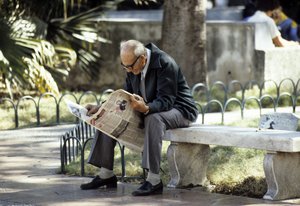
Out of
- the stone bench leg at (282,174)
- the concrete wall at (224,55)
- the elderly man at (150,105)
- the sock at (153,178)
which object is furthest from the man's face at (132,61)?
the concrete wall at (224,55)

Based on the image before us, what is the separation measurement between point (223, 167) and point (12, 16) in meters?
6.47

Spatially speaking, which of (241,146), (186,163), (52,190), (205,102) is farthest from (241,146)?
(205,102)

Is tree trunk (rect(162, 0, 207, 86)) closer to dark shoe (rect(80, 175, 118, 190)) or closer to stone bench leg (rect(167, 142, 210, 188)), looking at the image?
stone bench leg (rect(167, 142, 210, 188))

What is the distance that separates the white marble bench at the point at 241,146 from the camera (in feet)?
26.0

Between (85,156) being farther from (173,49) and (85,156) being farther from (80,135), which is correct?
(173,49)

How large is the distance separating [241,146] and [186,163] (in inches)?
27.9

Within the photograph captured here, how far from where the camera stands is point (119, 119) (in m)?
8.27

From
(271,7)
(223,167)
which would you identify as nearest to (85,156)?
(223,167)

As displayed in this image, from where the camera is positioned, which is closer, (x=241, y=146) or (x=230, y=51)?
(x=241, y=146)

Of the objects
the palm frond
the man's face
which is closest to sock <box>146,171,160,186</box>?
the man's face

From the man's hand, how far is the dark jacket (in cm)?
8

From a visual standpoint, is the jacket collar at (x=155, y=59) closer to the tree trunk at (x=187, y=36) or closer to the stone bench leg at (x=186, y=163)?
the stone bench leg at (x=186, y=163)

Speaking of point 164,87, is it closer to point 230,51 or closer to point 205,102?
point 205,102

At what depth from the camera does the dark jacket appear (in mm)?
8358
